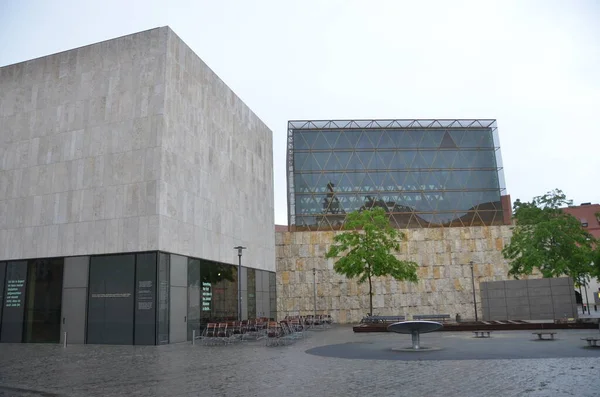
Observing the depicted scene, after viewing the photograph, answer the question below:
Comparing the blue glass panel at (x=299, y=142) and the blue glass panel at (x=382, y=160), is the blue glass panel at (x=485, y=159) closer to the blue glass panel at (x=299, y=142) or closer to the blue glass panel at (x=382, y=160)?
the blue glass panel at (x=382, y=160)

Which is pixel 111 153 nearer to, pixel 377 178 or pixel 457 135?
pixel 377 178

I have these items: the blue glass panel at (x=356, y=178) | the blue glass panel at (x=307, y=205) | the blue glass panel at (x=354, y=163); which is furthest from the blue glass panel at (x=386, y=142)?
the blue glass panel at (x=307, y=205)

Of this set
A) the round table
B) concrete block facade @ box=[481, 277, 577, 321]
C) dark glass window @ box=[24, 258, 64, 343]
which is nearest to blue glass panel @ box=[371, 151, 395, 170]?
concrete block facade @ box=[481, 277, 577, 321]

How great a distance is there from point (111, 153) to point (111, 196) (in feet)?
7.33

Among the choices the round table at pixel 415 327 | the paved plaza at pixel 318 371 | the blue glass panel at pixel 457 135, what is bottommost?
the paved plaza at pixel 318 371

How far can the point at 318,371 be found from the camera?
41.8 ft

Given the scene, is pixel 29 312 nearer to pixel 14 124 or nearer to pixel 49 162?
pixel 49 162

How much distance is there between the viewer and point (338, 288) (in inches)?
1727

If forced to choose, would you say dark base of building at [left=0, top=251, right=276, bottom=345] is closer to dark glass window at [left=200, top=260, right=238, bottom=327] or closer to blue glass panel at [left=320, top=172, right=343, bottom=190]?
dark glass window at [left=200, top=260, right=238, bottom=327]

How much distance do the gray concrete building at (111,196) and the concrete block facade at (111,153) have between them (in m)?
0.06

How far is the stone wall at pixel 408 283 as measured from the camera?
43.5 meters

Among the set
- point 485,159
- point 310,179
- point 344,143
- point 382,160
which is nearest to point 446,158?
point 485,159

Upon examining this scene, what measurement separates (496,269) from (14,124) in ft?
127

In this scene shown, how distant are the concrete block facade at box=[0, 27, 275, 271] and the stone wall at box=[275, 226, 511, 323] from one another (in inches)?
601
